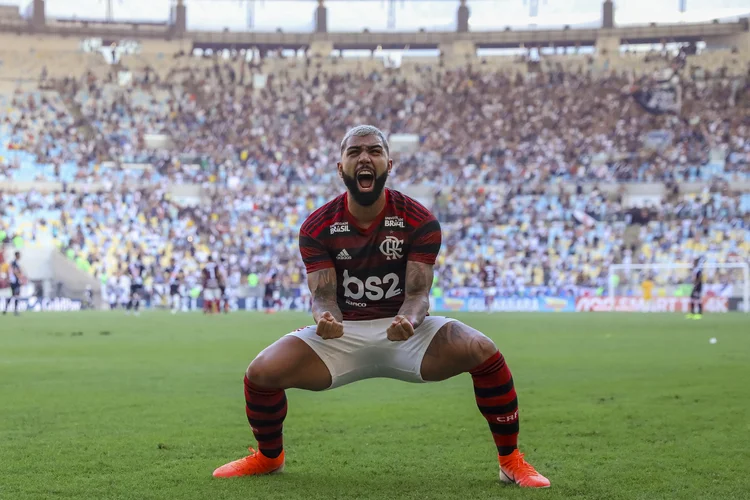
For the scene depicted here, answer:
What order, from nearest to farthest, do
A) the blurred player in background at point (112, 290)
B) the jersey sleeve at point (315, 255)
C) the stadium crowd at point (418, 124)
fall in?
the jersey sleeve at point (315, 255), the blurred player in background at point (112, 290), the stadium crowd at point (418, 124)

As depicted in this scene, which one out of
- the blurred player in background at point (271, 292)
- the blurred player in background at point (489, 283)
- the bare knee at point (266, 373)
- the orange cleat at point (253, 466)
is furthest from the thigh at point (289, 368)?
the blurred player in background at point (489, 283)

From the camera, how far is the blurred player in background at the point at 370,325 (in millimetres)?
5586

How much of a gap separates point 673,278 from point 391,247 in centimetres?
3497

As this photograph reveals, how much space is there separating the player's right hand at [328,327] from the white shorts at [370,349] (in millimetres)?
334

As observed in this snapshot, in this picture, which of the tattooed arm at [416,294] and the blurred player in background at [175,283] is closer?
the tattooed arm at [416,294]

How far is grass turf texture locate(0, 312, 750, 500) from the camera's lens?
543 cm

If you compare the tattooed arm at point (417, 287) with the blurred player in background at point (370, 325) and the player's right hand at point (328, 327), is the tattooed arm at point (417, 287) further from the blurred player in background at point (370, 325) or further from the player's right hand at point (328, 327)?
the player's right hand at point (328, 327)

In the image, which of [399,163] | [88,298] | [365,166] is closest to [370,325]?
[365,166]

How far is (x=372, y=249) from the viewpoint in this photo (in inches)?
226

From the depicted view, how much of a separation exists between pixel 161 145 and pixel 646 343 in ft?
120

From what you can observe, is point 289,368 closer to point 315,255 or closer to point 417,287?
point 315,255

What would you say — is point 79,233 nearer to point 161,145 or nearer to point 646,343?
point 161,145

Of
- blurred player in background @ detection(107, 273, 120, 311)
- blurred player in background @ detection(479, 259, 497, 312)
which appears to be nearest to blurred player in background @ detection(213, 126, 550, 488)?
blurred player in background @ detection(479, 259, 497, 312)

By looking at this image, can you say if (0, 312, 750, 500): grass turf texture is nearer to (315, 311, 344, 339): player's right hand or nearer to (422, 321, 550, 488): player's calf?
(422, 321, 550, 488): player's calf
